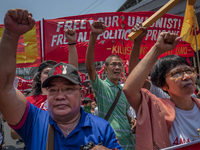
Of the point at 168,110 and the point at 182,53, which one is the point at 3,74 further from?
the point at 182,53

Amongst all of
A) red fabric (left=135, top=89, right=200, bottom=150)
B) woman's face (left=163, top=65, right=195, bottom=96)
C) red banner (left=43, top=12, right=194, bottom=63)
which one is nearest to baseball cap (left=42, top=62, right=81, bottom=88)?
red fabric (left=135, top=89, right=200, bottom=150)

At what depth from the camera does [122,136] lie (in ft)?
7.38

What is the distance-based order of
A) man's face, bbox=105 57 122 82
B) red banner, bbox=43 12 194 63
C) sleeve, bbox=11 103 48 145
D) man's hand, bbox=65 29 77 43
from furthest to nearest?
red banner, bbox=43 12 194 63, man's face, bbox=105 57 122 82, man's hand, bbox=65 29 77 43, sleeve, bbox=11 103 48 145

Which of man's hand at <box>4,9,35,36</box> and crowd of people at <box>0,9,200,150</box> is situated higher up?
man's hand at <box>4,9,35,36</box>

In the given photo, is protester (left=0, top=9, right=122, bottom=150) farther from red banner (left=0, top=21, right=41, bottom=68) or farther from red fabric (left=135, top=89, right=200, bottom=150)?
red banner (left=0, top=21, right=41, bottom=68)

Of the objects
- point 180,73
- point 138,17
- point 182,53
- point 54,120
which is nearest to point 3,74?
point 54,120

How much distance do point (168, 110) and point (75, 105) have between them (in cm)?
74

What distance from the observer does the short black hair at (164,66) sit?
1.60 meters

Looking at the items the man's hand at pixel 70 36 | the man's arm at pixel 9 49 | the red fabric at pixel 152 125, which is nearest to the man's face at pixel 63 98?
the man's arm at pixel 9 49

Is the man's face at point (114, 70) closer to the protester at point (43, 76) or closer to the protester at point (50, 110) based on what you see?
the protester at point (43, 76)

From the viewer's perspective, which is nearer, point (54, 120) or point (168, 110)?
point (54, 120)

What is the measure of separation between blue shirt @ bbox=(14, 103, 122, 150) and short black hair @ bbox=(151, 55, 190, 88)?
69 centimetres

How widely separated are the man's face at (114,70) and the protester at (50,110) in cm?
128

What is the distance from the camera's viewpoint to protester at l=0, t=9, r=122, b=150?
3.47 ft
